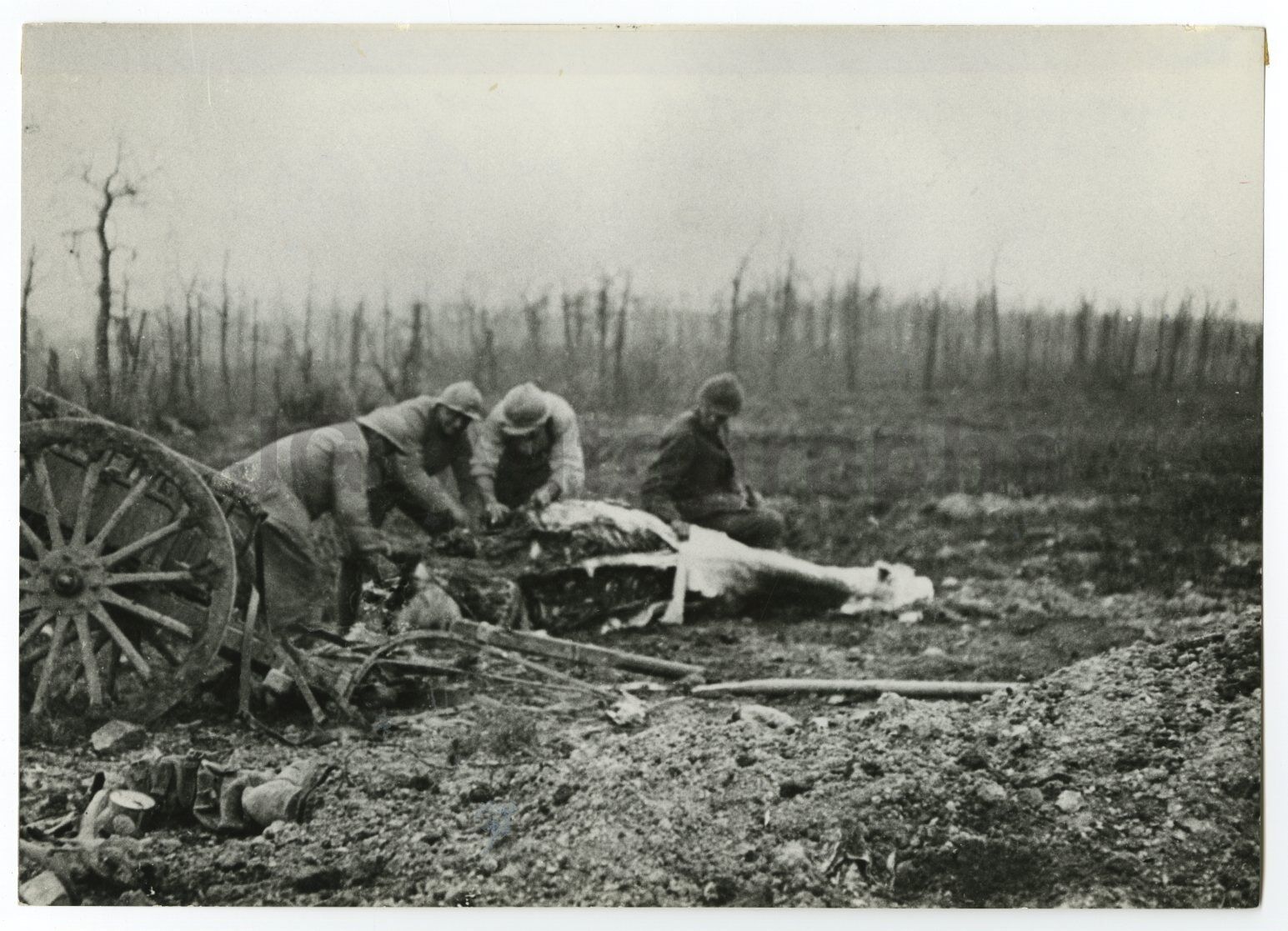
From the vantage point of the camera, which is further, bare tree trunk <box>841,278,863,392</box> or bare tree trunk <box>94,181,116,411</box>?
bare tree trunk <box>841,278,863,392</box>

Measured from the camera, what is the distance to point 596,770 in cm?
506

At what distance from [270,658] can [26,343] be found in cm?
177

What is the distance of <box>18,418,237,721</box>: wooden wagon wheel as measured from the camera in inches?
196

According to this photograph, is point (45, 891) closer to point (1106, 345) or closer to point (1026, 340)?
point (1026, 340)

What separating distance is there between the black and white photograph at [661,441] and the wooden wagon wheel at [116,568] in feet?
0.08

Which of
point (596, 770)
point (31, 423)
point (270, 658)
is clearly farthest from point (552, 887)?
point (31, 423)

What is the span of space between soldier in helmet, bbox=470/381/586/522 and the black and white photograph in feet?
0.06

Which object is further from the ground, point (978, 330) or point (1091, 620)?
point (978, 330)

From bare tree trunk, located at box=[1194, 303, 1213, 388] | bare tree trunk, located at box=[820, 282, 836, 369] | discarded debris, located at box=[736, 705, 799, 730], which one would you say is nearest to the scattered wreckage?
discarded debris, located at box=[736, 705, 799, 730]

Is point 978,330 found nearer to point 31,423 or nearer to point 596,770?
point 596,770

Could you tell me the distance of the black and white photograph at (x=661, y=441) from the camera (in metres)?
5.05

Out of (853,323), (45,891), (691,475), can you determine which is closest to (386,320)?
(691,475)

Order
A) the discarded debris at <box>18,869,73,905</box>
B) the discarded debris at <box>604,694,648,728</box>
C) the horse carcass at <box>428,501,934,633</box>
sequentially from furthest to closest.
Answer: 1. the horse carcass at <box>428,501,934,633</box>
2. the discarded debris at <box>604,694,648,728</box>
3. the discarded debris at <box>18,869,73,905</box>

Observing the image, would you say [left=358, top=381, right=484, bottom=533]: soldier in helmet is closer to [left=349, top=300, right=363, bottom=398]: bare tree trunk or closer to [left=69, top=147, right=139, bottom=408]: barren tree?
[left=349, top=300, right=363, bottom=398]: bare tree trunk
